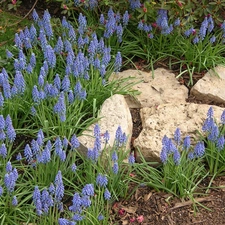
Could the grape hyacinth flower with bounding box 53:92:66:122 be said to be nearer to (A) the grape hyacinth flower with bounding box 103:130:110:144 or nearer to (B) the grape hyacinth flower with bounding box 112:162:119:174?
(A) the grape hyacinth flower with bounding box 103:130:110:144

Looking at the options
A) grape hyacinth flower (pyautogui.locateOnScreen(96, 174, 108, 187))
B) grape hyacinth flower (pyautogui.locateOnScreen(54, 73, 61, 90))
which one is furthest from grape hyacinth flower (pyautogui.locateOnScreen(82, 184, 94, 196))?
grape hyacinth flower (pyautogui.locateOnScreen(54, 73, 61, 90))

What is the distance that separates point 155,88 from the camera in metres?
5.80

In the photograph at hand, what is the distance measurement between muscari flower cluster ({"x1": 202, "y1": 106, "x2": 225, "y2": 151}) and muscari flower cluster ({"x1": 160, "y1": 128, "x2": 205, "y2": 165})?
116mm

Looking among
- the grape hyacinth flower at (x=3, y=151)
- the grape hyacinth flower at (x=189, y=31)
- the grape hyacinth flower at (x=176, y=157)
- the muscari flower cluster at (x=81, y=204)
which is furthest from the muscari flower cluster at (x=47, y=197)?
the grape hyacinth flower at (x=189, y=31)

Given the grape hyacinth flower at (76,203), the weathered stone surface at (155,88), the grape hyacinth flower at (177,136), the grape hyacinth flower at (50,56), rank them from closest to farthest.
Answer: the grape hyacinth flower at (76,203) < the grape hyacinth flower at (177,136) < the grape hyacinth flower at (50,56) < the weathered stone surface at (155,88)

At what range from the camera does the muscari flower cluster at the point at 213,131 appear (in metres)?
4.67

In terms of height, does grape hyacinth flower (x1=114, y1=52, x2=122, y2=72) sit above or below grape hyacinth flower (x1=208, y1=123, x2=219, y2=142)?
above

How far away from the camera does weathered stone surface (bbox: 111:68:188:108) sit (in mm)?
5684

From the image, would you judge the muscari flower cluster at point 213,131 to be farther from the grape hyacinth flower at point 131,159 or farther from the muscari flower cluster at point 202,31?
the muscari flower cluster at point 202,31

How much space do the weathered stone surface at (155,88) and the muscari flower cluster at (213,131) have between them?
35.3 inches

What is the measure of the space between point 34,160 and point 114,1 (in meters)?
2.49

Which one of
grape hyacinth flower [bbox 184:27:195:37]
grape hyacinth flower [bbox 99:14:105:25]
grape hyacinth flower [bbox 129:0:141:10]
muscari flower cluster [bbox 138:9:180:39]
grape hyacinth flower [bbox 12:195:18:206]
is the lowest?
grape hyacinth flower [bbox 12:195:18:206]

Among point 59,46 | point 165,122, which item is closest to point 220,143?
point 165,122

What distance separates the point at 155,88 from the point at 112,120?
0.84 metres
